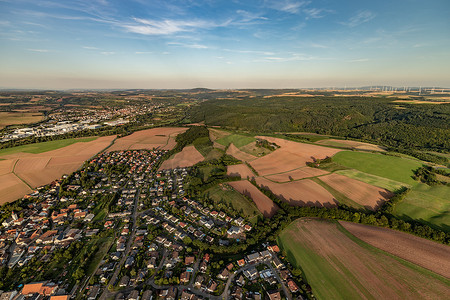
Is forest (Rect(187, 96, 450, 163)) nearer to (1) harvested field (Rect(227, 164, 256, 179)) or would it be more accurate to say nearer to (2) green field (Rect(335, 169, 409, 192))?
(2) green field (Rect(335, 169, 409, 192))

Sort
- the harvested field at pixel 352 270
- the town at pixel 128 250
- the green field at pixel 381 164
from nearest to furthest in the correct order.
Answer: the harvested field at pixel 352 270 → the town at pixel 128 250 → the green field at pixel 381 164

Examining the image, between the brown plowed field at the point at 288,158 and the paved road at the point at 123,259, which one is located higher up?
the brown plowed field at the point at 288,158

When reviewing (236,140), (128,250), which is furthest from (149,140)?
(128,250)

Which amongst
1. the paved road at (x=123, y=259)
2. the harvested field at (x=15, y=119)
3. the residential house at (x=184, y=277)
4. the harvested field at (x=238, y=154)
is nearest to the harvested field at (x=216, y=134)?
the harvested field at (x=238, y=154)

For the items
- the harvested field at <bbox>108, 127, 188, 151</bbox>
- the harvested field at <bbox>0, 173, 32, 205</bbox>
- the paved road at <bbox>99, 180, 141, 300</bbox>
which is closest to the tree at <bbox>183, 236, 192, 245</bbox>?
the paved road at <bbox>99, 180, 141, 300</bbox>

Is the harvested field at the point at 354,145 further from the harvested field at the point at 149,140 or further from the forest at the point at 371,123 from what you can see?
the harvested field at the point at 149,140

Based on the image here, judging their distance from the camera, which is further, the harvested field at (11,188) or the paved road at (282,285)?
the harvested field at (11,188)

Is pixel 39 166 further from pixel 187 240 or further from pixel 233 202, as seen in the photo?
pixel 233 202
